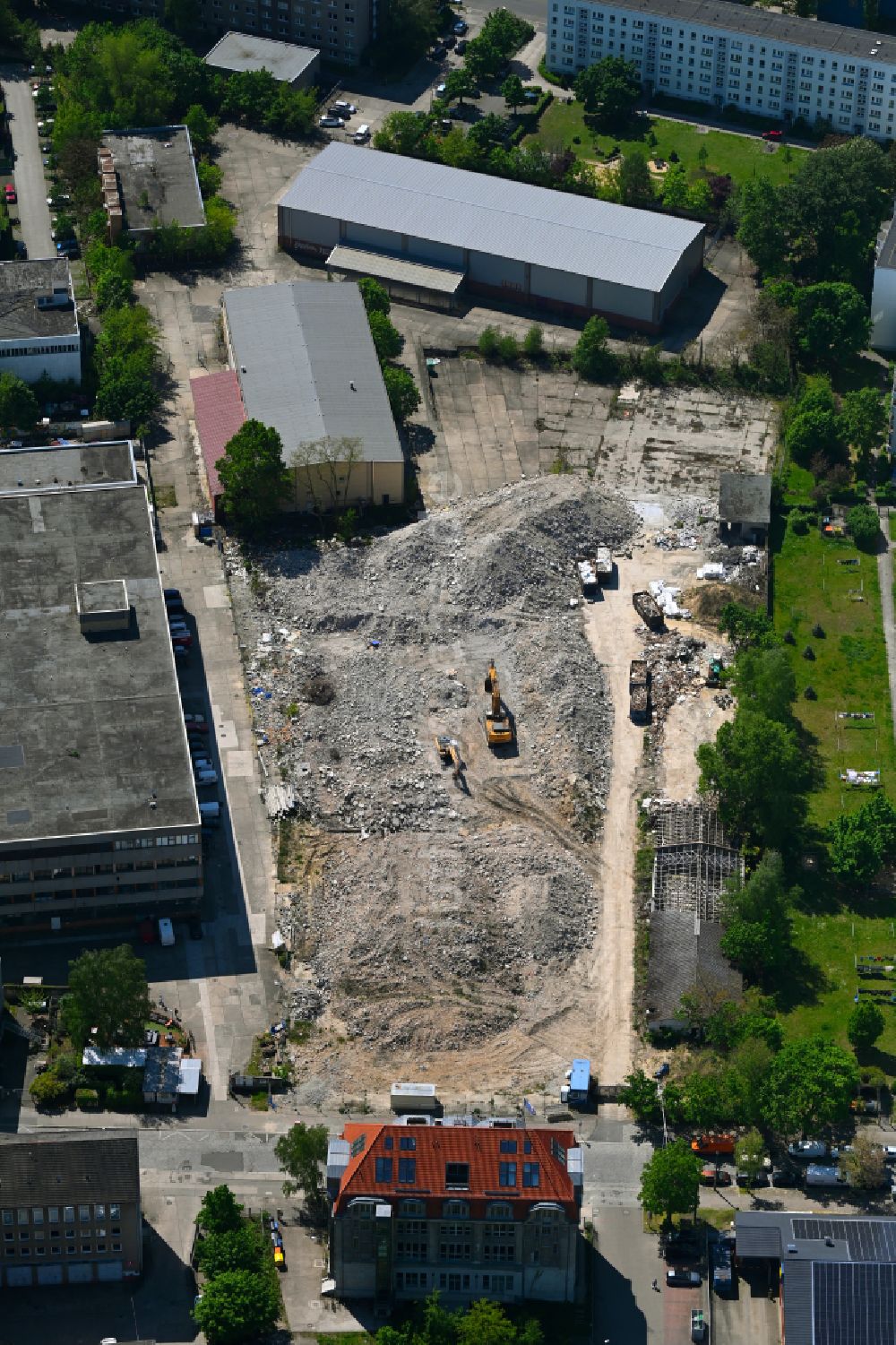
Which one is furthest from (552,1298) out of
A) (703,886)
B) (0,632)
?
(0,632)

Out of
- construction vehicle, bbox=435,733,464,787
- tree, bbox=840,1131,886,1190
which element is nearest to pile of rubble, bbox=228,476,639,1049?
construction vehicle, bbox=435,733,464,787

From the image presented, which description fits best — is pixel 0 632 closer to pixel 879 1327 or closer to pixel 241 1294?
pixel 241 1294

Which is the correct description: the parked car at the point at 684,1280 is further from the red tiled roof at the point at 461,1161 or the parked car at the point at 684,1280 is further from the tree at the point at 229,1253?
the tree at the point at 229,1253

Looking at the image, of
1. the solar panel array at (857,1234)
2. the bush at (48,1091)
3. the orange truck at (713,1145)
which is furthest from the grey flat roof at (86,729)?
the solar panel array at (857,1234)

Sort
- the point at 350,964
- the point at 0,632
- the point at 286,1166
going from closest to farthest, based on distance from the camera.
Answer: the point at 286,1166, the point at 350,964, the point at 0,632

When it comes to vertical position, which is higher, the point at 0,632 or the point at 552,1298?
the point at 0,632

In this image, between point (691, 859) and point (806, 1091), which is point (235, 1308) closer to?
point (806, 1091)
